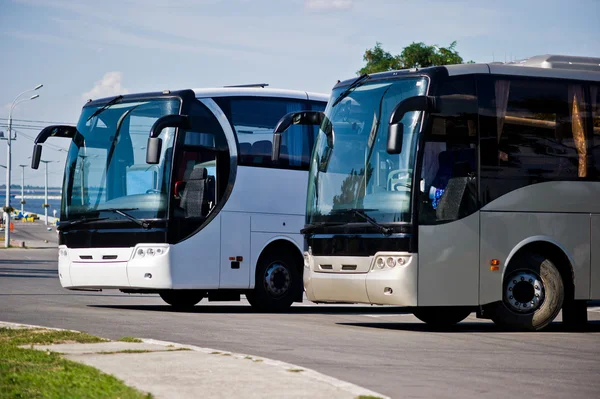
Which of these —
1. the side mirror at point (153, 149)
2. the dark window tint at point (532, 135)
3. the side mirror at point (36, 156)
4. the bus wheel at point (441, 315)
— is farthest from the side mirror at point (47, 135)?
the dark window tint at point (532, 135)

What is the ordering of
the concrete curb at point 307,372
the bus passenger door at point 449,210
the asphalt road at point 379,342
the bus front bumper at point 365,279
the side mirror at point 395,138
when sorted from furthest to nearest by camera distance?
the bus passenger door at point 449,210 → the bus front bumper at point 365,279 → the side mirror at point 395,138 → the asphalt road at point 379,342 → the concrete curb at point 307,372

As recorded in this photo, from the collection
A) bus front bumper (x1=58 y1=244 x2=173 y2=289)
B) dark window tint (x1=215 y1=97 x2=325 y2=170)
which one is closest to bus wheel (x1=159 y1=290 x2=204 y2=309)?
bus front bumper (x1=58 y1=244 x2=173 y2=289)

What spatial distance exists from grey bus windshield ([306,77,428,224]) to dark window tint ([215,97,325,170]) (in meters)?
3.32

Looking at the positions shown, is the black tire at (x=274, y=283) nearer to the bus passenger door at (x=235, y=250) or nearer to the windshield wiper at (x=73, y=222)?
the bus passenger door at (x=235, y=250)

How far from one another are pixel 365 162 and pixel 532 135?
2342 millimetres

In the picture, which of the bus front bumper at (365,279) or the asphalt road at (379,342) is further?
the bus front bumper at (365,279)

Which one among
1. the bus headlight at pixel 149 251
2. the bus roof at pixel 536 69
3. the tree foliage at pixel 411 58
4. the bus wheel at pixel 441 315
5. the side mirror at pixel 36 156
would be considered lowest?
the bus wheel at pixel 441 315

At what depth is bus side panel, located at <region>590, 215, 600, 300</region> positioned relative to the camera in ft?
51.2

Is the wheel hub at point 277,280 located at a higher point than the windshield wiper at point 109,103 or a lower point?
lower

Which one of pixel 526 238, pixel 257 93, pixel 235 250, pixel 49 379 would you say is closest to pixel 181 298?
pixel 235 250

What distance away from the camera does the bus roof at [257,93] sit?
18.9 metres

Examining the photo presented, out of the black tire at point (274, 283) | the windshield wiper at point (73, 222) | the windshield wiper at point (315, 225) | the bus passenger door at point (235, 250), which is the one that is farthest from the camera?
the black tire at point (274, 283)

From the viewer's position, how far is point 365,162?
49.1 feet

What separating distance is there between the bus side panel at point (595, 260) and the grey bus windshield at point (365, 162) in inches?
116
